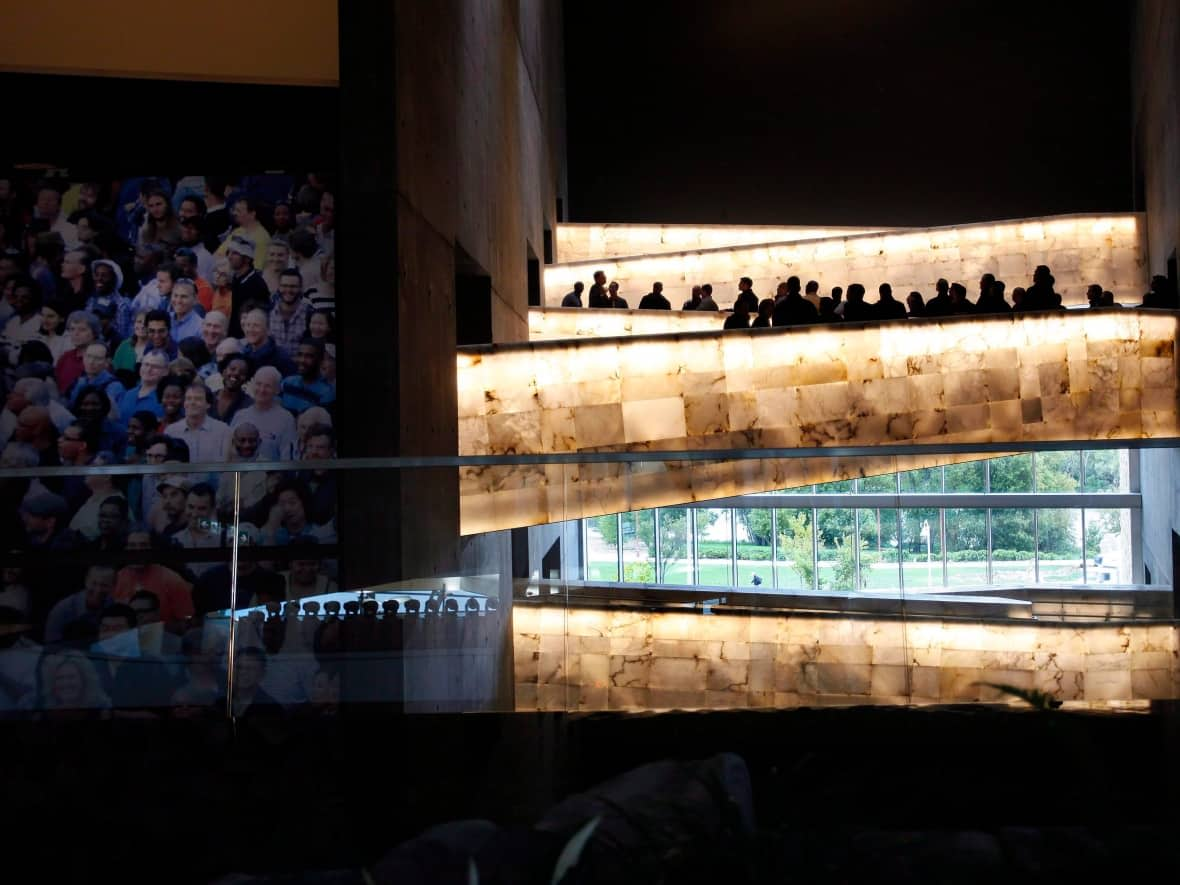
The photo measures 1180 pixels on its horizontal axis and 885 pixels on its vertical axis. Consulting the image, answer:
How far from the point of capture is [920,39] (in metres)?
23.8

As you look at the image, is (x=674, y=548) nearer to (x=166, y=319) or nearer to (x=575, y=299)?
(x=166, y=319)

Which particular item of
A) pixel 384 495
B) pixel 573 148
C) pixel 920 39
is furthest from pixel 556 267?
pixel 384 495

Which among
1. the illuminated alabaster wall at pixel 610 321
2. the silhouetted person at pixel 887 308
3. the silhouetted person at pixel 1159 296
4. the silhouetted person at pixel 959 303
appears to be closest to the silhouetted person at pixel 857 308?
the silhouetted person at pixel 887 308

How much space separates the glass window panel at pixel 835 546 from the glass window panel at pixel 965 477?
0.37 meters

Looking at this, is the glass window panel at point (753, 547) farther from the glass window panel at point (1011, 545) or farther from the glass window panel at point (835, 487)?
the glass window panel at point (1011, 545)

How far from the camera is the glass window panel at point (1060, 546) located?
4.02m

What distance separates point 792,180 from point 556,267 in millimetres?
6557

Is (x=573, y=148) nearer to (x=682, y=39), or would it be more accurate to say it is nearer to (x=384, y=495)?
(x=682, y=39)

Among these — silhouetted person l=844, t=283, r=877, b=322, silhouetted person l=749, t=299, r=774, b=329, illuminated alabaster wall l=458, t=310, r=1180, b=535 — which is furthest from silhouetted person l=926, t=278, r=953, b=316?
silhouetted person l=749, t=299, r=774, b=329

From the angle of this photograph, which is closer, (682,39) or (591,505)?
(591,505)

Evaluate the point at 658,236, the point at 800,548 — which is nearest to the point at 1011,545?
the point at 800,548

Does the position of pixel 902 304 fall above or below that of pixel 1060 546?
above

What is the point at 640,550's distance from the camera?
167 inches

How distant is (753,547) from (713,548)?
6.0 inches
